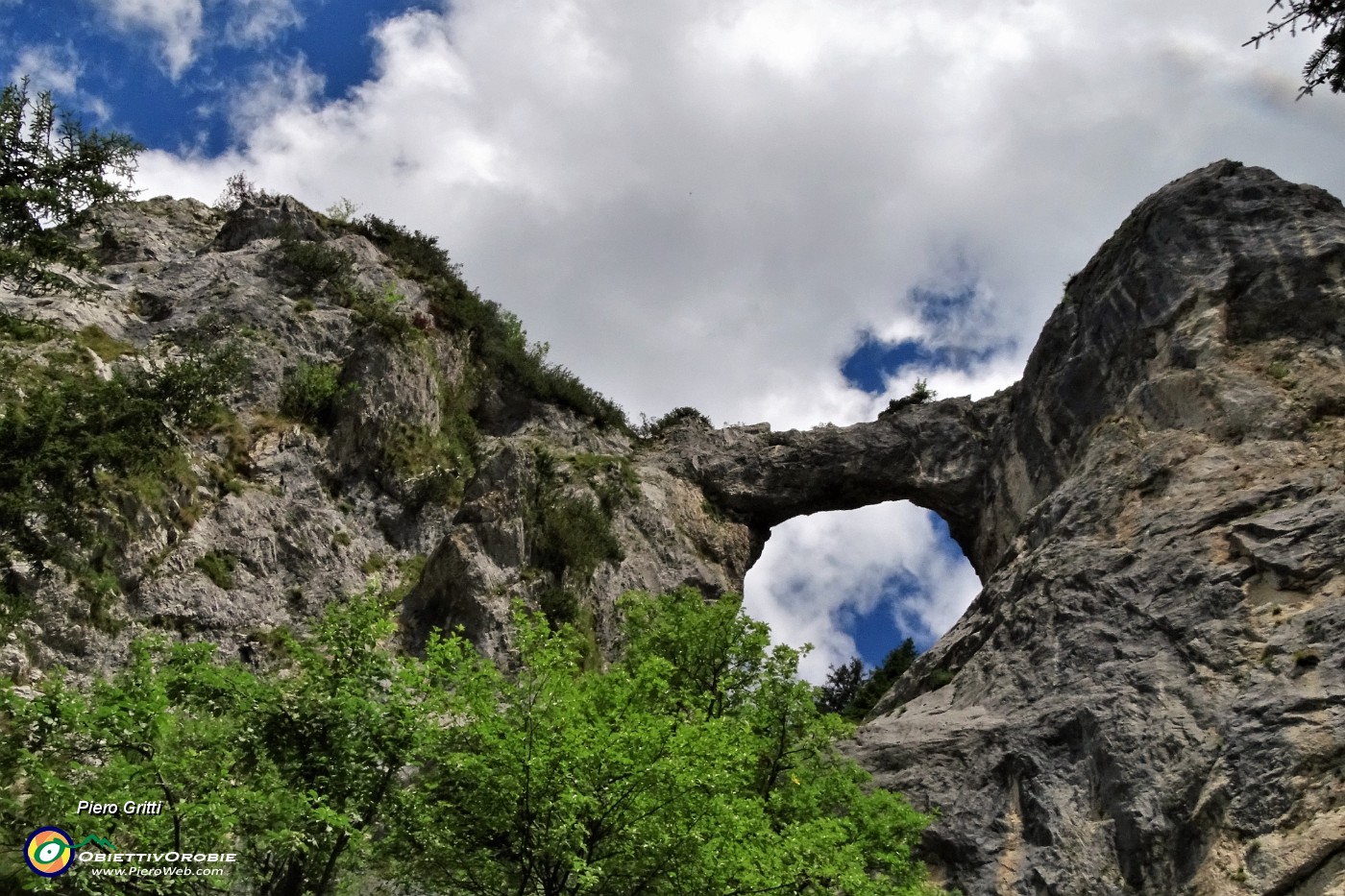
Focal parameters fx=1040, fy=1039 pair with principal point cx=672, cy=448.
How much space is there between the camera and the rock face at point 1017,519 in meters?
19.6

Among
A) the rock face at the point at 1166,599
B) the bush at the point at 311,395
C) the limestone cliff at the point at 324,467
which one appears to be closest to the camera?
the rock face at the point at 1166,599

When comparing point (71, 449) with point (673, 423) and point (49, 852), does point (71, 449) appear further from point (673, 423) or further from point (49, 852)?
point (673, 423)

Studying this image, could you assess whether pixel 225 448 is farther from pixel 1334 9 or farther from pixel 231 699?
pixel 1334 9

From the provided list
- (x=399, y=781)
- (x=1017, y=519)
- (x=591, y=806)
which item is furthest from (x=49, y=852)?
(x=1017, y=519)

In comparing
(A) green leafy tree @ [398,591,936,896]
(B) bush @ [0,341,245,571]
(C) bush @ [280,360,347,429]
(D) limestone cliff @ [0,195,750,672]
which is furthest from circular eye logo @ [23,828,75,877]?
(C) bush @ [280,360,347,429]

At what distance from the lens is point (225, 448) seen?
29.2 meters

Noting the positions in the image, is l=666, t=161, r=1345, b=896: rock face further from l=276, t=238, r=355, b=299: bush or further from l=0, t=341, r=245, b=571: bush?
l=276, t=238, r=355, b=299: bush

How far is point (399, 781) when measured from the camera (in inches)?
560

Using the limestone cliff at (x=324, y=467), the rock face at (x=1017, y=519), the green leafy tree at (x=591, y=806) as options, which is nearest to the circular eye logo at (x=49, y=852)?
the green leafy tree at (x=591, y=806)

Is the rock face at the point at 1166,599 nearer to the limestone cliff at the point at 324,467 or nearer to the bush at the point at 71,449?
the limestone cliff at the point at 324,467

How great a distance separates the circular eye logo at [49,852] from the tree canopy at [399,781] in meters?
0.16

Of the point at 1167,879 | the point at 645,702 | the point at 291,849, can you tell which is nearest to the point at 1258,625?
the point at 1167,879

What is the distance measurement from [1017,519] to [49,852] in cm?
3022

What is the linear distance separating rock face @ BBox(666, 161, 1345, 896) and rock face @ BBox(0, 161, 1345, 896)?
75 millimetres
